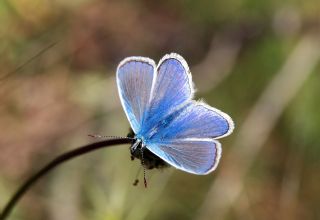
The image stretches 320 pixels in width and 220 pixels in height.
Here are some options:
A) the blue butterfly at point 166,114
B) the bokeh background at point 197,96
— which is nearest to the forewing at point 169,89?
the blue butterfly at point 166,114

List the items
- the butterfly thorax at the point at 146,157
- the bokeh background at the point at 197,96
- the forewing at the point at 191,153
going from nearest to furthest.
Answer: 1. the forewing at the point at 191,153
2. the butterfly thorax at the point at 146,157
3. the bokeh background at the point at 197,96

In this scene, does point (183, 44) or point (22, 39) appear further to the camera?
point (183, 44)

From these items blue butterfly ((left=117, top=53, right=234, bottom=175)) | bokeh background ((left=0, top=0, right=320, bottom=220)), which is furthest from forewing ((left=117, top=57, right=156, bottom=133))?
bokeh background ((left=0, top=0, right=320, bottom=220))

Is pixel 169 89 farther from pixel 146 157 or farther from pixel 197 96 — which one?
pixel 197 96

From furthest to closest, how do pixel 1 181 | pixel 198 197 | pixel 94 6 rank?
Answer: 1. pixel 94 6
2. pixel 198 197
3. pixel 1 181

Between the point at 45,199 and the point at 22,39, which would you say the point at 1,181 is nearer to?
the point at 45,199

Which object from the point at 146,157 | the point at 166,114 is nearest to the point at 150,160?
the point at 146,157

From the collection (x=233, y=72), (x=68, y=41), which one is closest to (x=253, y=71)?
(x=233, y=72)

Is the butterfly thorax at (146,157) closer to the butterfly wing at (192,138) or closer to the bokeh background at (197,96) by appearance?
the butterfly wing at (192,138)
